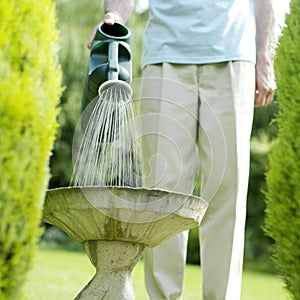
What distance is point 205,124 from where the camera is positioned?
2.79 metres

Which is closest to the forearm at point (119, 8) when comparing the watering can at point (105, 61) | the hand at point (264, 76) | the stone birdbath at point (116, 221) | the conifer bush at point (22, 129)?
the watering can at point (105, 61)

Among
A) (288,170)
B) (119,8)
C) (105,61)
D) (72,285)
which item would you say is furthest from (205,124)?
(72,285)

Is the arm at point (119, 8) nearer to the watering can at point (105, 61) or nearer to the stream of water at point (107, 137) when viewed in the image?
the watering can at point (105, 61)

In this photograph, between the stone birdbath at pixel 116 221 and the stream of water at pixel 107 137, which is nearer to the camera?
the stone birdbath at pixel 116 221

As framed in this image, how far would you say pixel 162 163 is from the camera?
2842mm

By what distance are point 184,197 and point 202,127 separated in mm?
614

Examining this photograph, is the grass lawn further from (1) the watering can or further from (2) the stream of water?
(1) the watering can

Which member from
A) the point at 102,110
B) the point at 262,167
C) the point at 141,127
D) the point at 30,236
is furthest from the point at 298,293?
the point at 262,167

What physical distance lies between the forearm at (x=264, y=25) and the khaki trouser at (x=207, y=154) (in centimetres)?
21

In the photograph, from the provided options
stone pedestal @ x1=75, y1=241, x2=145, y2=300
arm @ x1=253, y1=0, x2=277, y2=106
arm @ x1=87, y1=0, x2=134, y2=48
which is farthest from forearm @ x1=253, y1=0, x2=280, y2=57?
stone pedestal @ x1=75, y1=241, x2=145, y2=300

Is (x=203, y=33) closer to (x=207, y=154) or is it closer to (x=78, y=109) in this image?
(x=207, y=154)

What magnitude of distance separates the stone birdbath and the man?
0.38 m

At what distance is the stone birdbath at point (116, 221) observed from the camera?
2.21 metres

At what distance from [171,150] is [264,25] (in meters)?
0.75
